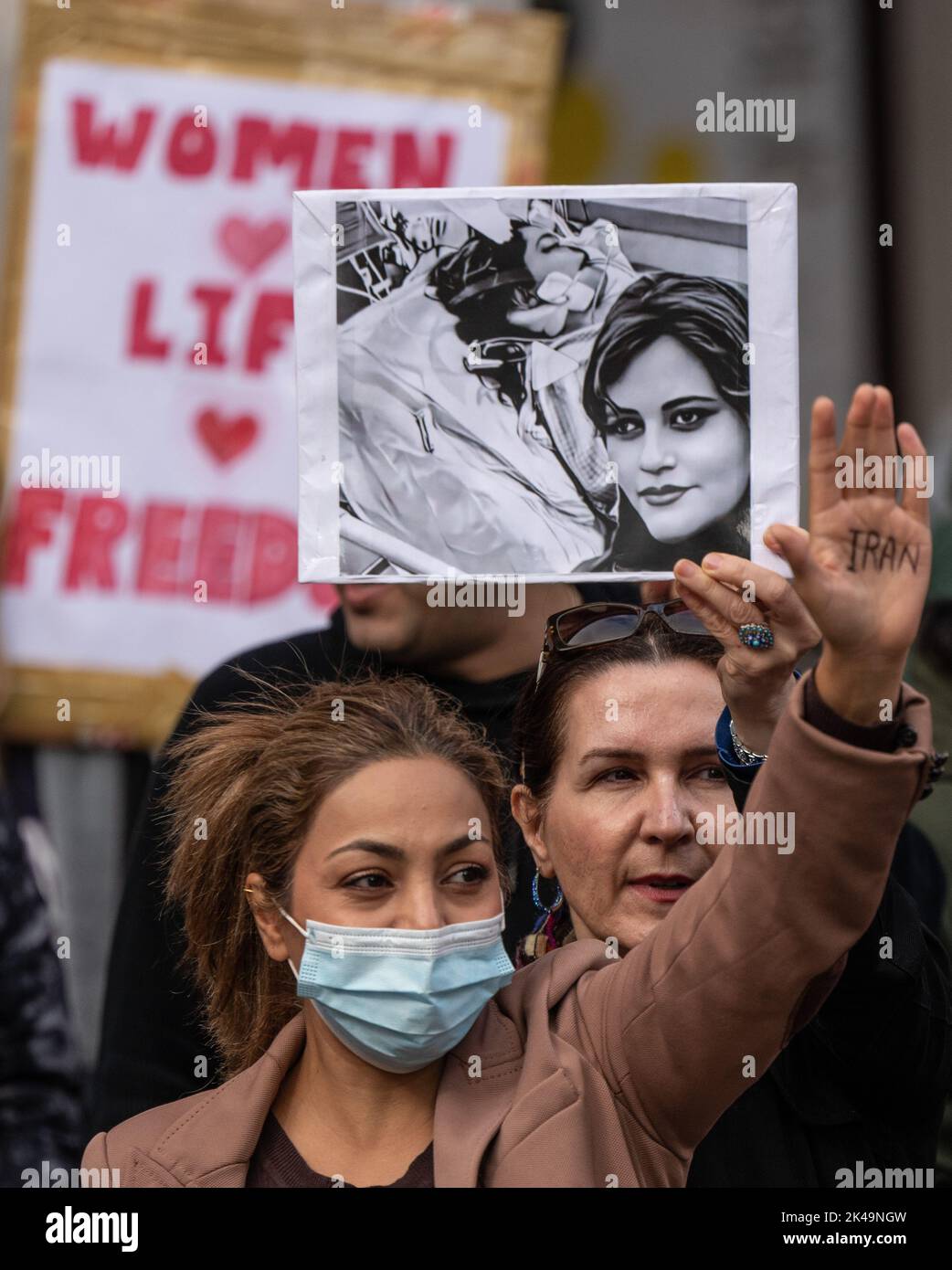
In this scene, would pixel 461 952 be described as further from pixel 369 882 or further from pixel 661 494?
pixel 661 494

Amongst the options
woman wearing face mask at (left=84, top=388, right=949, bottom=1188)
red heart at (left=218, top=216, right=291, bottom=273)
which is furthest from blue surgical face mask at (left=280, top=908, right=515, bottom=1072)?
red heart at (left=218, top=216, right=291, bottom=273)

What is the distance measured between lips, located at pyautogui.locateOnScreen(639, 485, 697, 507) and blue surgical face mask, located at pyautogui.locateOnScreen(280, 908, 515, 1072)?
0.61 m

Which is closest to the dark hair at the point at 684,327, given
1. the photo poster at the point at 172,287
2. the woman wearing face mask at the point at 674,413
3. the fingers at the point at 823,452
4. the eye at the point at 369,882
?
the woman wearing face mask at the point at 674,413

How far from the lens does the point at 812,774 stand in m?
1.89

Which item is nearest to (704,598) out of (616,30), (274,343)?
(274,343)

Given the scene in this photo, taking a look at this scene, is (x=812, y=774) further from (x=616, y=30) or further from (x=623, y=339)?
(x=616, y=30)

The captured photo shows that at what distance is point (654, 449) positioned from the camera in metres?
2.39

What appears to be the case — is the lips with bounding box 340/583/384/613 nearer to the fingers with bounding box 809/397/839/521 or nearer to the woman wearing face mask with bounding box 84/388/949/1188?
the woman wearing face mask with bounding box 84/388/949/1188

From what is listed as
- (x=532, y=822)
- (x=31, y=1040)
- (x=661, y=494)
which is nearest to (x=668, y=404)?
(x=661, y=494)

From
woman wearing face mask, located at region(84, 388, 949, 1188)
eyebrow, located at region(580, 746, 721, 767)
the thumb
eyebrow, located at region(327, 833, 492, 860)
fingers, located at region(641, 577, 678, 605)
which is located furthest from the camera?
fingers, located at region(641, 577, 678, 605)

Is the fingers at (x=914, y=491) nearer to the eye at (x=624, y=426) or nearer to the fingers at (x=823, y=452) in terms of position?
the fingers at (x=823, y=452)

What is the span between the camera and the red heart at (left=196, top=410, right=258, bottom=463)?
4.72 m

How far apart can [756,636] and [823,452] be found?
0.31m
